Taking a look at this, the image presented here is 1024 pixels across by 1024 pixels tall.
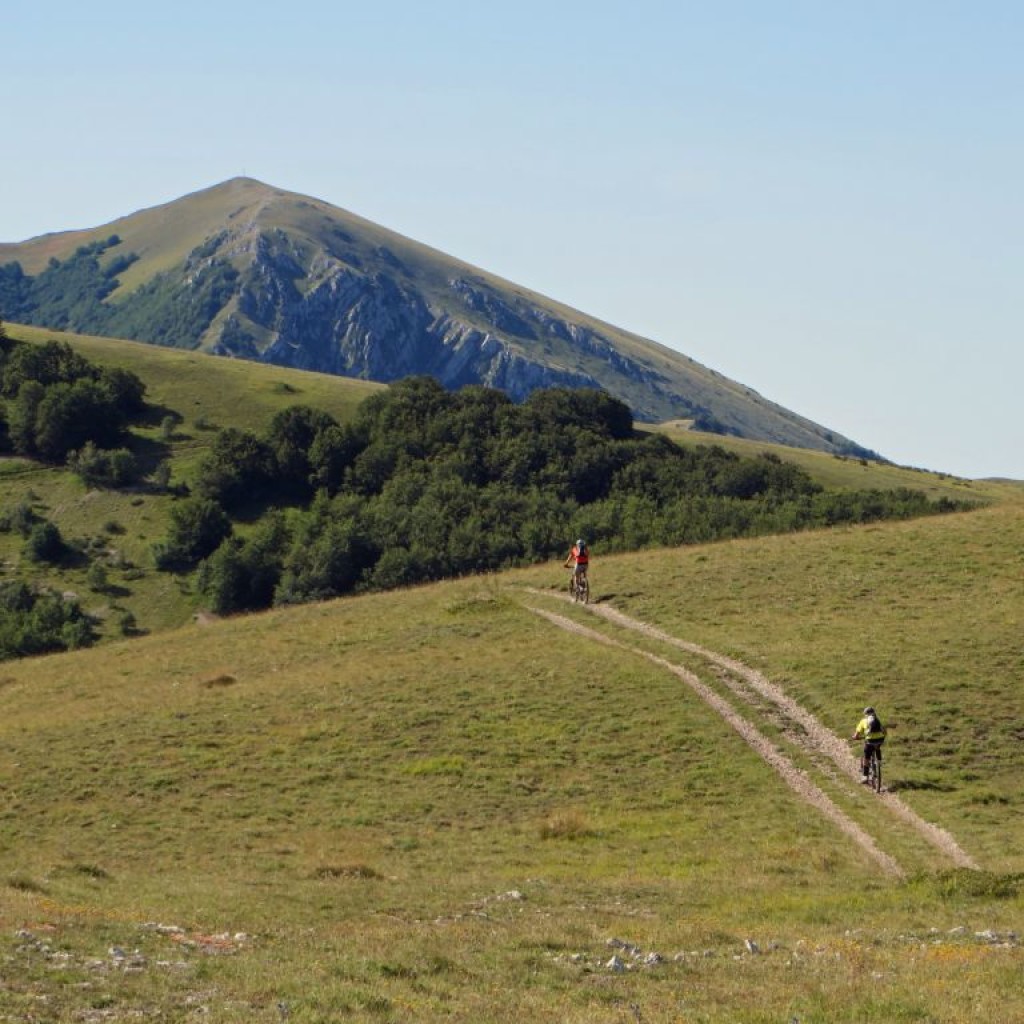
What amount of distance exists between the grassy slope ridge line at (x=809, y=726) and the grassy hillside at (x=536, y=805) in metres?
0.35

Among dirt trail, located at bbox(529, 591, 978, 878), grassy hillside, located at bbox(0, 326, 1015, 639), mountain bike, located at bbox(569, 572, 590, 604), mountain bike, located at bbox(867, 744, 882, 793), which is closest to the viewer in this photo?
dirt trail, located at bbox(529, 591, 978, 878)

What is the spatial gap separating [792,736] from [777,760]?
196 centimetres

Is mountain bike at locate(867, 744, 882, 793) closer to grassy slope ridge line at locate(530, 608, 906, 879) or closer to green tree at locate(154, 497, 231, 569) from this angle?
grassy slope ridge line at locate(530, 608, 906, 879)

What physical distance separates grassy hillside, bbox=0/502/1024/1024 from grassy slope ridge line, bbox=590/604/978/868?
13.8 inches

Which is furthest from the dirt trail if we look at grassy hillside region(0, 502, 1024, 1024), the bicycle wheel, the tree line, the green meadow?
the tree line

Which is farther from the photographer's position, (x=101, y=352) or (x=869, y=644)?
(x=101, y=352)

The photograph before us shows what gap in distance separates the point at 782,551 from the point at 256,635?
74.5 ft

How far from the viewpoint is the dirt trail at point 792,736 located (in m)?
29.1

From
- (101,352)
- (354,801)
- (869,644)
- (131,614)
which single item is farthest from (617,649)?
(101,352)

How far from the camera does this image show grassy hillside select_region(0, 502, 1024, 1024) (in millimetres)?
16422

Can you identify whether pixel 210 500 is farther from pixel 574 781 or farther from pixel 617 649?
pixel 574 781

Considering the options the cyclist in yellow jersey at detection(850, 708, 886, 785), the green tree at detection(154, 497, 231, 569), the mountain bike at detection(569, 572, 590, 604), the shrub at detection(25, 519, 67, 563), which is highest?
the mountain bike at detection(569, 572, 590, 604)

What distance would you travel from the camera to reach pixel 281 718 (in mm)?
41781

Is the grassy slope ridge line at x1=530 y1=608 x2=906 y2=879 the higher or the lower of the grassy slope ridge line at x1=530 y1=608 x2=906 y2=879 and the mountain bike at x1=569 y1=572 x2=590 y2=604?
the lower
